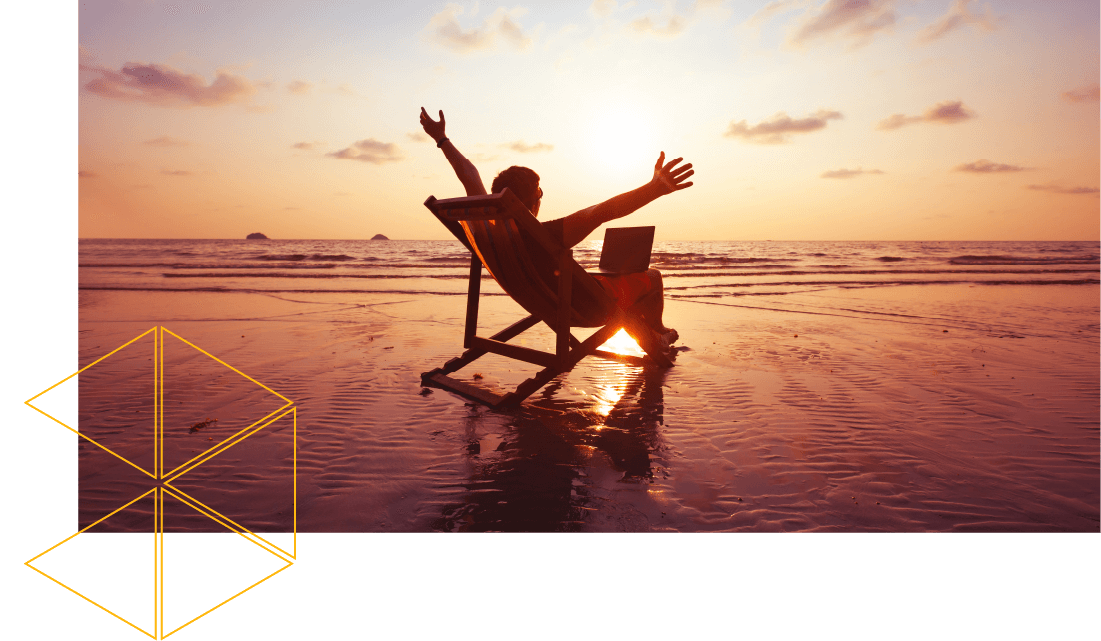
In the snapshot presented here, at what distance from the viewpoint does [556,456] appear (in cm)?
281

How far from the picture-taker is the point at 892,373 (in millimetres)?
4586

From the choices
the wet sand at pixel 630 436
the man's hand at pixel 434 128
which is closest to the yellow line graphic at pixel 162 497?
the wet sand at pixel 630 436

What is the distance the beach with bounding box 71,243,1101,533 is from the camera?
223 cm

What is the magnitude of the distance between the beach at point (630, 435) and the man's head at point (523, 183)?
1.47 meters

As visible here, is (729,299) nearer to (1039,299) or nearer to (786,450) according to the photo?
(1039,299)

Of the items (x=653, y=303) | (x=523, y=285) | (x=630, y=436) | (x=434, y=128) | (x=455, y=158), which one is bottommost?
(x=630, y=436)

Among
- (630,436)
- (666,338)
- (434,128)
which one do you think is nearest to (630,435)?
(630,436)

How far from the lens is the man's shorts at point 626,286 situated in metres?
4.03

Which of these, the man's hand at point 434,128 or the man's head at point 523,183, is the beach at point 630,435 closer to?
the man's head at point 523,183

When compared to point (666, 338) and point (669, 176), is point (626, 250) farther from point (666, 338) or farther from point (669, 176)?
point (669, 176)

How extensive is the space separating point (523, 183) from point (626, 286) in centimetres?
124

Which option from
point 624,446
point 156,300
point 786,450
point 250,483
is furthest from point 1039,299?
point 156,300

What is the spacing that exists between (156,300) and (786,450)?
11.4 metres

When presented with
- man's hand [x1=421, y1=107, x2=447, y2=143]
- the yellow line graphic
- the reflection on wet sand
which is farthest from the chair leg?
the yellow line graphic
